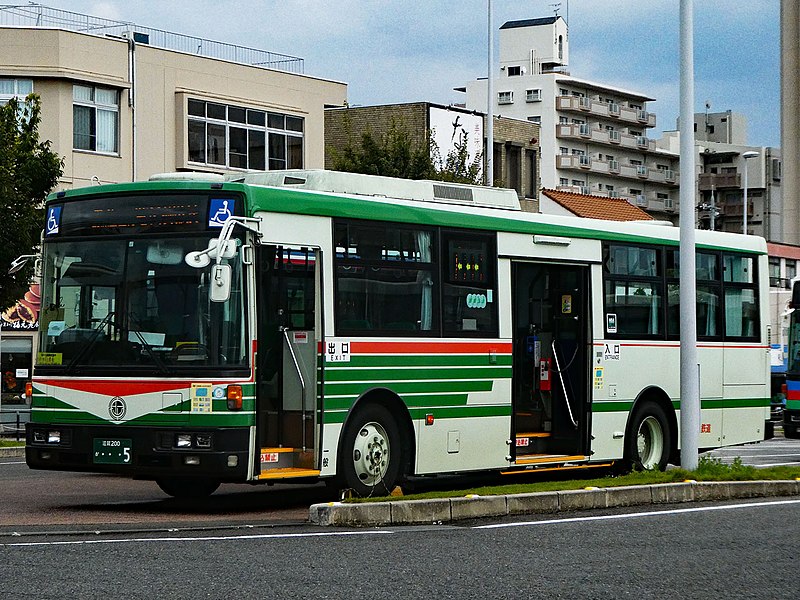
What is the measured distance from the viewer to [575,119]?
324 ft

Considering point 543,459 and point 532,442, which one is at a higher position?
point 532,442

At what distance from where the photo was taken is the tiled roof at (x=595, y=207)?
62.1 m

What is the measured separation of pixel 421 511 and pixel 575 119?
87.5 m

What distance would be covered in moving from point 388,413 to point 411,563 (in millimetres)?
5269

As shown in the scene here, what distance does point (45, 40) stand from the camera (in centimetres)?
3656

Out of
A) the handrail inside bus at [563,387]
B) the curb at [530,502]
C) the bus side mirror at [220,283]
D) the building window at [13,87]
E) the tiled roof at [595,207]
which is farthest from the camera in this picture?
the tiled roof at [595,207]

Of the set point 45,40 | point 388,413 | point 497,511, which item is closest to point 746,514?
point 497,511

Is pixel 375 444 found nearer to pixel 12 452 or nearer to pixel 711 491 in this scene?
pixel 711 491

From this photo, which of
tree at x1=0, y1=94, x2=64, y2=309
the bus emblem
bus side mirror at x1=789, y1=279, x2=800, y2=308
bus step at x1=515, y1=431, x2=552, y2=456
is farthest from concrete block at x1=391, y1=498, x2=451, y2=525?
bus side mirror at x1=789, y1=279, x2=800, y2=308

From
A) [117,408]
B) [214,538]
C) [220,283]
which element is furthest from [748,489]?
[214,538]

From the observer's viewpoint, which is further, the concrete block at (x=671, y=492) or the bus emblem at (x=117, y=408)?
the concrete block at (x=671, y=492)

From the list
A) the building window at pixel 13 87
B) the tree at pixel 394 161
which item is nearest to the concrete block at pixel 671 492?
the tree at pixel 394 161

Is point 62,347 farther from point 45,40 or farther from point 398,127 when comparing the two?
point 398,127

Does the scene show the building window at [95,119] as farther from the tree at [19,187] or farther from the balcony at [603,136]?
the balcony at [603,136]
